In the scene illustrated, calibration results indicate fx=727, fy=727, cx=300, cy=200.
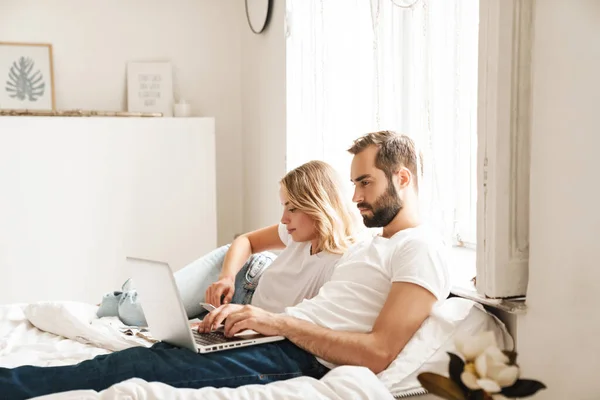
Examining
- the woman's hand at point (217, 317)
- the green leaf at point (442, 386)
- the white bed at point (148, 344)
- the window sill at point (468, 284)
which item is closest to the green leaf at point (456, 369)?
the green leaf at point (442, 386)

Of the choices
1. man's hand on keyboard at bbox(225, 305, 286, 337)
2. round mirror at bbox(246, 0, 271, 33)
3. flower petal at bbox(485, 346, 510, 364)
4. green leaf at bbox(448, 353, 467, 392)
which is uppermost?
round mirror at bbox(246, 0, 271, 33)

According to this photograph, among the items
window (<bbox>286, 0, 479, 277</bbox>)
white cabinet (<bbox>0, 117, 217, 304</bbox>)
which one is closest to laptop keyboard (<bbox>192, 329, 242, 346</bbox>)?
window (<bbox>286, 0, 479, 277</bbox>)

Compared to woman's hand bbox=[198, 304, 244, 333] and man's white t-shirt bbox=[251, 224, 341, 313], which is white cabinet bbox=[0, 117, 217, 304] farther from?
woman's hand bbox=[198, 304, 244, 333]

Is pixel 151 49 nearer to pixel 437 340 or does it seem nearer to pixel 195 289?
pixel 195 289

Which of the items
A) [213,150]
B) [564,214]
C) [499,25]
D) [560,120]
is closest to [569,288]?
[564,214]

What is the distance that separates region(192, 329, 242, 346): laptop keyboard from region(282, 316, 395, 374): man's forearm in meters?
0.16

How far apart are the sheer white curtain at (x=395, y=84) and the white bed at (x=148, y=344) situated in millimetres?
558

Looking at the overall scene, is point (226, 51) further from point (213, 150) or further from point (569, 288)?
point (569, 288)

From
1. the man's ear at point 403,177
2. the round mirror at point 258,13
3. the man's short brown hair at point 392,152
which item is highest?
the round mirror at point 258,13

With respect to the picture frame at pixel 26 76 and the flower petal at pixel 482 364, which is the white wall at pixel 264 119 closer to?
the picture frame at pixel 26 76

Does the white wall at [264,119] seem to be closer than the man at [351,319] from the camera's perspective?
No

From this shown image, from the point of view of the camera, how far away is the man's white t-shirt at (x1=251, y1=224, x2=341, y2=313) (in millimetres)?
2301

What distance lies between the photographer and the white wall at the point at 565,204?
150 centimetres

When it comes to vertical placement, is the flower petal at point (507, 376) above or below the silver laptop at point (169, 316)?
above
